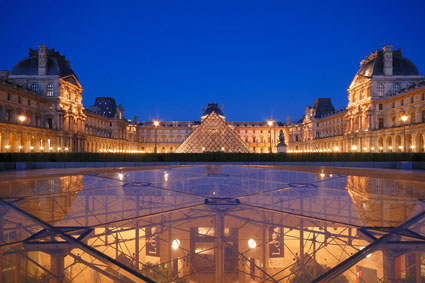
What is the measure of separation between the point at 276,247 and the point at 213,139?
30.0m

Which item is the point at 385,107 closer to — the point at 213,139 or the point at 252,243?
the point at 213,139

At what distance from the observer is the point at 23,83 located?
138 ft

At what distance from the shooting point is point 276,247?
286 cm

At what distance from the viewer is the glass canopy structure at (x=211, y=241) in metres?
2.24

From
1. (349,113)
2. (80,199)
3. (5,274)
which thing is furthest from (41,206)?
(349,113)

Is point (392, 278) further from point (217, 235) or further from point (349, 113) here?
point (349, 113)

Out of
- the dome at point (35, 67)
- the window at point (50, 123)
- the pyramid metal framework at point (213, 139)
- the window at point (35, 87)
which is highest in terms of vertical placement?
the dome at point (35, 67)

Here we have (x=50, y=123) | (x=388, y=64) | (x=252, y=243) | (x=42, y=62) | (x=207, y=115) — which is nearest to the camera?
(x=252, y=243)

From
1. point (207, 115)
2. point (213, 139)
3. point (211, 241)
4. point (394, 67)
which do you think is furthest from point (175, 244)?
point (394, 67)

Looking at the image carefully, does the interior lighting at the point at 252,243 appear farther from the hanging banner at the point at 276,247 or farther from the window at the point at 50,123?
the window at the point at 50,123

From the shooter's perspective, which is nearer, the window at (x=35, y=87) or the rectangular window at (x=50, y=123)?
the window at (x=35, y=87)

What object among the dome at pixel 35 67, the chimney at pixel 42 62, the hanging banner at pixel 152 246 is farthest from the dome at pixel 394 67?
the chimney at pixel 42 62

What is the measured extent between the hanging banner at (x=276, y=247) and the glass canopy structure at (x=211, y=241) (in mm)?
13

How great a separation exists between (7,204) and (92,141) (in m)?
55.9
